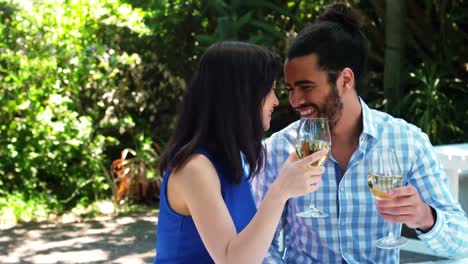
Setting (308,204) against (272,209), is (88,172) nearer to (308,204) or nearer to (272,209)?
(308,204)

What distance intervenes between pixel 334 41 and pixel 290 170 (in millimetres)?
827

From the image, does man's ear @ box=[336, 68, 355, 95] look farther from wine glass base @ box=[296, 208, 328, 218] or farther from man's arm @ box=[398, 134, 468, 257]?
wine glass base @ box=[296, 208, 328, 218]

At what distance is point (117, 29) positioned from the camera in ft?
26.7

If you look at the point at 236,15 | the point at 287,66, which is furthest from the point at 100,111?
the point at 287,66

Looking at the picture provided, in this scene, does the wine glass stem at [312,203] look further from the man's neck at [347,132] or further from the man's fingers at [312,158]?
the man's fingers at [312,158]

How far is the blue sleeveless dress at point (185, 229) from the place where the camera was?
2303mm

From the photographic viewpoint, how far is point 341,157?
275 centimetres

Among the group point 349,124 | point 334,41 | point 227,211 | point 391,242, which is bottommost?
point 391,242

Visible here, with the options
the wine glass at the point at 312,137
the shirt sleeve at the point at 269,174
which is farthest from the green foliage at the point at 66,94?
the wine glass at the point at 312,137

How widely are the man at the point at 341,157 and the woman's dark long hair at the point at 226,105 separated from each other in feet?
1.28

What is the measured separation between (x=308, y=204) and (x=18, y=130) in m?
5.23

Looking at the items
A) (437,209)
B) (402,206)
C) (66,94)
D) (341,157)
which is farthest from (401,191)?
(66,94)

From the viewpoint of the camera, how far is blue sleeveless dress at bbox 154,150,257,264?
230 centimetres

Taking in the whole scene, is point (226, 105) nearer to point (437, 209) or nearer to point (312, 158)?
point (312, 158)
